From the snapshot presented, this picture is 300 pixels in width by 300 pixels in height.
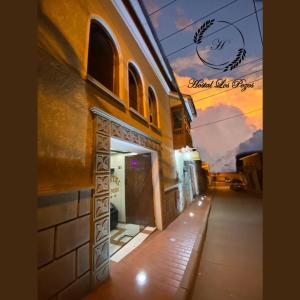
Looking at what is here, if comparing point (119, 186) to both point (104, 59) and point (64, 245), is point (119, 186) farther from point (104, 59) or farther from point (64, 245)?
point (104, 59)

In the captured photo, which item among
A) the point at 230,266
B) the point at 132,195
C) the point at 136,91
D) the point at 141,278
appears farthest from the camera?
the point at 132,195

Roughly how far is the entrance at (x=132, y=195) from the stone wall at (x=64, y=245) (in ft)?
10.1

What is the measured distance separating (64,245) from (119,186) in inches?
183

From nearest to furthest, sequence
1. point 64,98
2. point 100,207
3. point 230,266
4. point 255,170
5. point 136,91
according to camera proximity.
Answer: point 64,98
point 100,207
point 230,266
point 136,91
point 255,170

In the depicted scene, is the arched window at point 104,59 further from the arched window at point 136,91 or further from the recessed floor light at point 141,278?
the recessed floor light at point 141,278

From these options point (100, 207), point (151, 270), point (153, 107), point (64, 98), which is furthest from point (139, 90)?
point (151, 270)

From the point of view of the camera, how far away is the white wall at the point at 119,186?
6.67 metres

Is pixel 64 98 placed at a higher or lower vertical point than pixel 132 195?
higher

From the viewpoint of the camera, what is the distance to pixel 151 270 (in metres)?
3.39

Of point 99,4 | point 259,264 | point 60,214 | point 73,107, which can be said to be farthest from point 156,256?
point 99,4

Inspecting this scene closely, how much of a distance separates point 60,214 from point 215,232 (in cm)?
582

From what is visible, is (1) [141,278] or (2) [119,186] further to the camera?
(2) [119,186]

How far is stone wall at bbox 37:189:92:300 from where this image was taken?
6.44 ft

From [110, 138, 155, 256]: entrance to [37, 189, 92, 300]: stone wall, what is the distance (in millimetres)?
3080
